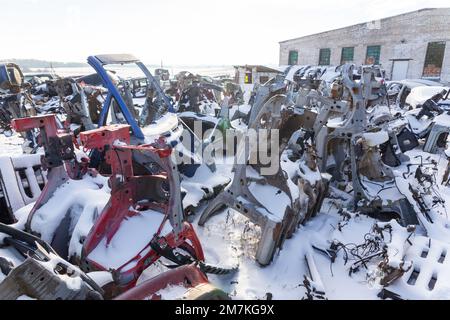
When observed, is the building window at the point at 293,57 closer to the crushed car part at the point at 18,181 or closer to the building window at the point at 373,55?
the building window at the point at 373,55

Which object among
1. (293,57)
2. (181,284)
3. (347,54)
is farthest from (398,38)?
(181,284)

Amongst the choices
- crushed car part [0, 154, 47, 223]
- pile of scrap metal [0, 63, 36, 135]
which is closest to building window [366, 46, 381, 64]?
pile of scrap metal [0, 63, 36, 135]

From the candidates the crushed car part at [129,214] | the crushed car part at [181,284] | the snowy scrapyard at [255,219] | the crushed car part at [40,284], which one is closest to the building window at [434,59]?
the snowy scrapyard at [255,219]

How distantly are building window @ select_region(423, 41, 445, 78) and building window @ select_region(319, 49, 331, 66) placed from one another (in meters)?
8.49

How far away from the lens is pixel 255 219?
3869 millimetres

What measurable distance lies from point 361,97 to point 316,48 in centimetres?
2705

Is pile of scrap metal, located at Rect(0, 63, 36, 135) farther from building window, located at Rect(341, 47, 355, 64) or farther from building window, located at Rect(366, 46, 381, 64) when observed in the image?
building window, located at Rect(341, 47, 355, 64)

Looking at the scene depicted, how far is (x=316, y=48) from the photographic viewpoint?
29.4 metres

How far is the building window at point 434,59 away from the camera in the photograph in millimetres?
21594

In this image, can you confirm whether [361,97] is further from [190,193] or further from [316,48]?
[316,48]

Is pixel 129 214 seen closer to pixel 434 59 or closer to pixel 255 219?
pixel 255 219

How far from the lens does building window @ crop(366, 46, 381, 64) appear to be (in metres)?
24.9

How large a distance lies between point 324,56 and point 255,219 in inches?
1143
